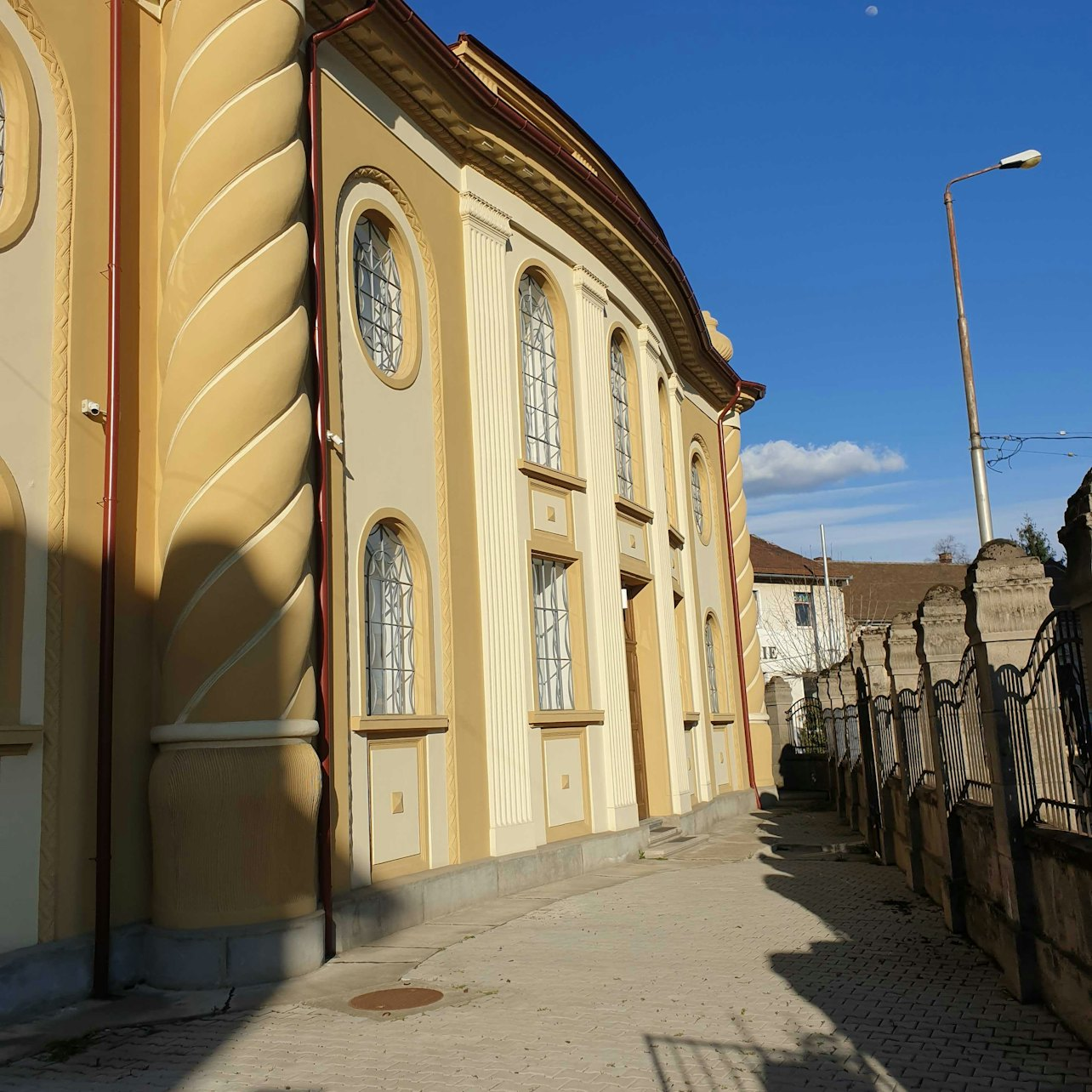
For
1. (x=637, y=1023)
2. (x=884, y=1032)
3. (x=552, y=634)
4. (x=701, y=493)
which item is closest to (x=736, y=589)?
(x=701, y=493)

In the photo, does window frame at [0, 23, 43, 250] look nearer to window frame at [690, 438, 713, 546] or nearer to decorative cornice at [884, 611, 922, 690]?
decorative cornice at [884, 611, 922, 690]

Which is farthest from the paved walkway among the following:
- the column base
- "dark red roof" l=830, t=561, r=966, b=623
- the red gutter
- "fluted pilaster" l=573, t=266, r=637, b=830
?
"dark red roof" l=830, t=561, r=966, b=623

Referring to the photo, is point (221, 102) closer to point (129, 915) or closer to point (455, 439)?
point (455, 439)

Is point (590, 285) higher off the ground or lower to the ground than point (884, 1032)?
higher

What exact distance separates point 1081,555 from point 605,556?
30.7ft

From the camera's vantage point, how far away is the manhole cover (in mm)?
6523

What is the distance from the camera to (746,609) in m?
23.4

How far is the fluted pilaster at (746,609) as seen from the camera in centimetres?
2264

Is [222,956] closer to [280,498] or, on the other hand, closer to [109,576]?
[109,576]

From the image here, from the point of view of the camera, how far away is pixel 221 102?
8.20m

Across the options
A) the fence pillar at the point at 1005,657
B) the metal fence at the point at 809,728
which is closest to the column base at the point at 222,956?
the fence pillar at the point at 1005,657

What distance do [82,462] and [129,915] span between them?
306 centimetres

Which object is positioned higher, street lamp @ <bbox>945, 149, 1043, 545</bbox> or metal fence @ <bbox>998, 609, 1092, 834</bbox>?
street lamp @ <bbox>945, 149, 1043, 545</bbox>

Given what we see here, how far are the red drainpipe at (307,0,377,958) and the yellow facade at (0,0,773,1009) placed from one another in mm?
32
